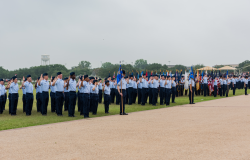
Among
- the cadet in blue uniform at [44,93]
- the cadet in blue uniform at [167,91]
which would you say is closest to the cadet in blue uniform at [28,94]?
the cadet in blue uniform at [44,93]

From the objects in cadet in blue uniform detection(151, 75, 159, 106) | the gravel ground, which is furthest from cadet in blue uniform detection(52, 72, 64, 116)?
cadet in blue uniform detection(151, 75, 159, 106)

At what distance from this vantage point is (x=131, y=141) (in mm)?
7039

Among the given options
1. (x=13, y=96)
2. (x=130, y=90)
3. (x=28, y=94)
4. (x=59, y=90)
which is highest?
(x=59, y=90)

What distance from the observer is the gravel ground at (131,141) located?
575 centimetres

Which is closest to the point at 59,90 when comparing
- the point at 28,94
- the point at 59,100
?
the point at 59,100

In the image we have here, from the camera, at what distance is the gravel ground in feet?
18.9

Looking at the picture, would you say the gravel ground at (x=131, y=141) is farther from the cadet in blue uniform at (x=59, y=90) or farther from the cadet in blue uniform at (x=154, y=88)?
the cadet in blue uniform at (x=154, y=88)

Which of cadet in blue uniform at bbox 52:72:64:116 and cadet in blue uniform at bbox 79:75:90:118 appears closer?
cadet in blue uniform at bbox 79:75:90:118

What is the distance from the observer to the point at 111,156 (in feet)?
18.6

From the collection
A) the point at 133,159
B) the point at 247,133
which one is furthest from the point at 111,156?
the point at 247,133

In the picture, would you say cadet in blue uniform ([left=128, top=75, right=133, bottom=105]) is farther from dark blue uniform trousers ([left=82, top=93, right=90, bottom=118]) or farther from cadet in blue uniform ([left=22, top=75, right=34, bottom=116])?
cadet in blue uniform ([left=22, top=75, right=34, bottom=116])

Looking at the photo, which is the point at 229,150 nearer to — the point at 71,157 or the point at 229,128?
the point at 229,128

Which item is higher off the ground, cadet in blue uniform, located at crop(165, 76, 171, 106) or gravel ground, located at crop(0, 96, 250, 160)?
cadet in blue uniform, located at crop(165, 76, 171, 106)

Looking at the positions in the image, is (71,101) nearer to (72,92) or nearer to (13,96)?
(72,92)
